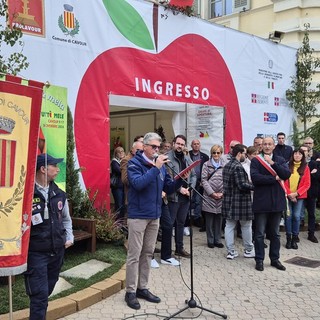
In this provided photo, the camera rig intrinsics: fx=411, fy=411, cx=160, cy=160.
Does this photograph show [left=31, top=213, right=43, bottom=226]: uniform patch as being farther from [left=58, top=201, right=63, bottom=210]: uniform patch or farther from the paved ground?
the paved ground

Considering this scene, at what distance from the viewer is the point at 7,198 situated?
3.02 meters

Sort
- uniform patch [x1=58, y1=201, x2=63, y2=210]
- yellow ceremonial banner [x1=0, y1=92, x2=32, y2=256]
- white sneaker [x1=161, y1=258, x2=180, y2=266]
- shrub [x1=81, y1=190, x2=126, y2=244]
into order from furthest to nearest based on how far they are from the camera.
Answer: shrub [x1=81, y1=190, x2=126, y2=244] → white sneaker [x1=161, y1=258, x2=180, y2=266] → uniform patch [x1=58, y1=201, x2=63, y2=210] → yellow ceremonial banner [x1=0, y1=92, x2=32, y2=256]

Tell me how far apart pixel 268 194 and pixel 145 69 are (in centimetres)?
364

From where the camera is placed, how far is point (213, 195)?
260 inches

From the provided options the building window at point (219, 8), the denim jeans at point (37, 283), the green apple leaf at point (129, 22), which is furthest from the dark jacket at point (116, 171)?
the building window at point (219, 8)

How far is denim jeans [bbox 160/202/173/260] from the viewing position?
5.59 meters

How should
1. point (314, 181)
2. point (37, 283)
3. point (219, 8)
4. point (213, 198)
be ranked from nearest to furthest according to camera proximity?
point (37, 283)
point (213, 198)
point (314, 181)
point (219, 8)

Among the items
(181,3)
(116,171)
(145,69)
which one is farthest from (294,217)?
(181,3)

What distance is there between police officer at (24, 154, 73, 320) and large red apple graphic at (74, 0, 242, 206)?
138 inches

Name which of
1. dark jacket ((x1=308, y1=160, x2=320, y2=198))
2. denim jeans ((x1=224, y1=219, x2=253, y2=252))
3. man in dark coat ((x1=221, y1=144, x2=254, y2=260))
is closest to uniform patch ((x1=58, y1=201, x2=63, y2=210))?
man in dark coat ((x1=221, y1=144, x2=254, y2=260))

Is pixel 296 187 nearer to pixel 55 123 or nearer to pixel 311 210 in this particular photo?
pixel 311 210

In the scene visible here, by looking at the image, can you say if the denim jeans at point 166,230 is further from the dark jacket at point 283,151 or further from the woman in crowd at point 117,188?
the dark jacket at point 283,151

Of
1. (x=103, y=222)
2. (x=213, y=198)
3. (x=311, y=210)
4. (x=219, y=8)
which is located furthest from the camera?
(x=219, y=8)

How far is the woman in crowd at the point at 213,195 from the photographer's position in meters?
6.63
